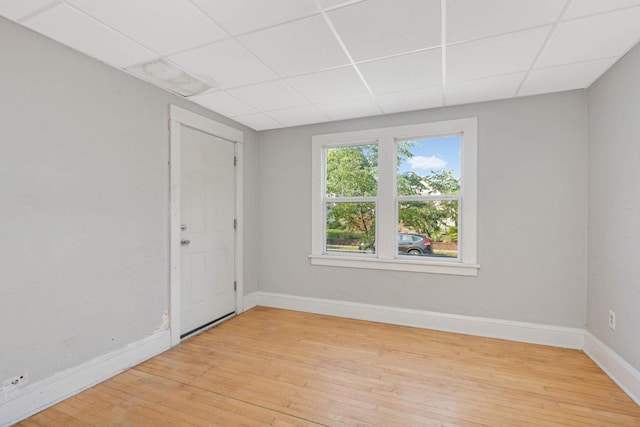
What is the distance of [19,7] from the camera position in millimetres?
1613

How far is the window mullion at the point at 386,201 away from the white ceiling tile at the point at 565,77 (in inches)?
53.3

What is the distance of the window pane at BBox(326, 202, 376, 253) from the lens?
11.8 ft

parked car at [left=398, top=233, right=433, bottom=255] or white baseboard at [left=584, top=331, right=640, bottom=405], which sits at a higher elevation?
parked car at [left=398, top=233, right=433, bottom=255]

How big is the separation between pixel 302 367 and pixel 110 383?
144cm

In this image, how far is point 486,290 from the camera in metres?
3.00

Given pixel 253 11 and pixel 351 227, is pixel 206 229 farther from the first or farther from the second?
pixel 253 11

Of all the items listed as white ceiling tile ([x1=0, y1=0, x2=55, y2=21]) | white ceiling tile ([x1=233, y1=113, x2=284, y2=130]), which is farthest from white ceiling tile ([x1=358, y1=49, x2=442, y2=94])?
white ceiling tile ([x1=0, y1=0, x2=55, y2=21])

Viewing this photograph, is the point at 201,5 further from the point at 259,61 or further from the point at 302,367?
the point at 302,367

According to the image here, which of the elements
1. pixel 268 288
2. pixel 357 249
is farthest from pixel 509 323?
pixel 268 288

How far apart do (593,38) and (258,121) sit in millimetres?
3062

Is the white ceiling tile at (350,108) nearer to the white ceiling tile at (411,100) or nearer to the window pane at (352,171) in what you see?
the white ceiling tile at (411,100)

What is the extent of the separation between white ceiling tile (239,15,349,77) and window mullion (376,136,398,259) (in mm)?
1384

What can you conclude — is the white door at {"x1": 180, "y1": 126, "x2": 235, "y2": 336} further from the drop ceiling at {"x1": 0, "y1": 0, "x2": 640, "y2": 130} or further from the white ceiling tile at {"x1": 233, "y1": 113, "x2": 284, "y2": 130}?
the drop ceiling at {"x1": 0, "y1": 0, "x2": 640, "y2": 130}

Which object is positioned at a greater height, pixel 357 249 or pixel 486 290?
pixel 357 249
